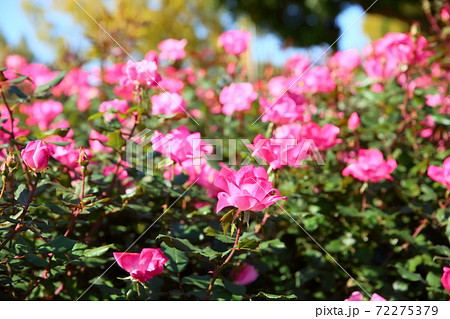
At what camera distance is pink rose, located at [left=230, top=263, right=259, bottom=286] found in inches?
47.7

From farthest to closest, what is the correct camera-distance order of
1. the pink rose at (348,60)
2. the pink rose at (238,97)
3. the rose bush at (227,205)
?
the pink rose at (348,60) → the pink rose at (238,97) → the rose bush at (227,205)

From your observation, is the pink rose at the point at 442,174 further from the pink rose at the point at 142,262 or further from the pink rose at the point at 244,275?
the pink rose at the point at 142,262

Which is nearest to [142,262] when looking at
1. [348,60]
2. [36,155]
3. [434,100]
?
[36,155]

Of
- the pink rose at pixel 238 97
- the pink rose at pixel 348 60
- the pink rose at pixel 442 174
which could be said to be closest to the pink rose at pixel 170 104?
the pink rose at pixel 238 97

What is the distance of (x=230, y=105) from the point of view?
1773 millimetres

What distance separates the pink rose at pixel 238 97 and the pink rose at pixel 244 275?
0.70 metres

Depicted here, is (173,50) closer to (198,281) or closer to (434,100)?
(434,100)

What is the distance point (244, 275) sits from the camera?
1.22 m

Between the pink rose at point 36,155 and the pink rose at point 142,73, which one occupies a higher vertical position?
the pink rose at point 142,73

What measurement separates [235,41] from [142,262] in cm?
141

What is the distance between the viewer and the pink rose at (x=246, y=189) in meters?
0.87

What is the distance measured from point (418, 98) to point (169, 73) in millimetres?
1329

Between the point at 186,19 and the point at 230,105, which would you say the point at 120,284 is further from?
the point at 186,19

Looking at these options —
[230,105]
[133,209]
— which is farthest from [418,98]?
[133,209]
